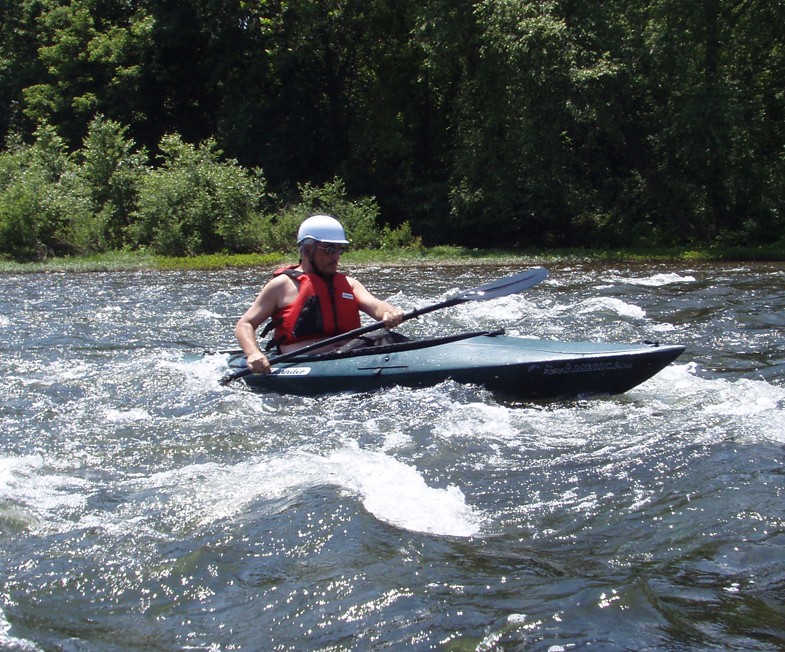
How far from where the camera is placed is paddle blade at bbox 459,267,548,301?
6527 millimetres

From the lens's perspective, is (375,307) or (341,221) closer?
(375,307)

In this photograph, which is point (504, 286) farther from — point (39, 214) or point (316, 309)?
point (39, 214)

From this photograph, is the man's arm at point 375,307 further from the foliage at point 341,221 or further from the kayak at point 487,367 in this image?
the foliage at point 341,221

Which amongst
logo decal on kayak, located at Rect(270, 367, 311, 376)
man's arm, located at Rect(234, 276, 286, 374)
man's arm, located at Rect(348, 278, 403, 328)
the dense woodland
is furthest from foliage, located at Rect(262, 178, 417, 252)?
logo decal on kayak, located at Rect(270, 367, 311, 376)

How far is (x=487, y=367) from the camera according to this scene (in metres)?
5.91

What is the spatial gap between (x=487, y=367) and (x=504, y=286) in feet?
3.42

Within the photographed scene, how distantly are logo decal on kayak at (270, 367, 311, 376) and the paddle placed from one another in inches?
3.0

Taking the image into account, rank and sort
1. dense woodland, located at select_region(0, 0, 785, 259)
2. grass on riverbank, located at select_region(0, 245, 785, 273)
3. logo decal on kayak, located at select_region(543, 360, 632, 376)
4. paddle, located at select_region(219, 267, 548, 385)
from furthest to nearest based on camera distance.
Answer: dense woodland, located at select_region(0, 0, 785, 259), grass on riverbank, located at select_region(0, 245, 785, 273), paddle, located at select_region(219, 267, 548, 385), logo decal on kayak, located at select_region(543, 360, 632, 376)

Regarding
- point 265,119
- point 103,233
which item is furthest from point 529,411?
point 265,119

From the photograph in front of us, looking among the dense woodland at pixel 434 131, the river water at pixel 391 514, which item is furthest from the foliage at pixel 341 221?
the river water at pixel 391 514

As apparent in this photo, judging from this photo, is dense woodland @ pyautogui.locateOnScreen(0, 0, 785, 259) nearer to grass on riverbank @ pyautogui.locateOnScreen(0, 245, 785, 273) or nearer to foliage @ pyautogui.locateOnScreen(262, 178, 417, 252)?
foliage @ pyautogui.locateOnScreen(262, 178, 417, 252)

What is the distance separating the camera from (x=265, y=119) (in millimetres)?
24703

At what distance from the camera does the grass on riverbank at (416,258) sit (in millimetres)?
16234

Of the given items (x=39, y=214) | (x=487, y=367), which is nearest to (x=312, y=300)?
(x=487, y=367)
